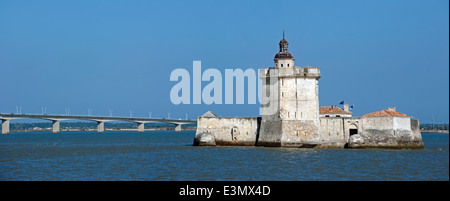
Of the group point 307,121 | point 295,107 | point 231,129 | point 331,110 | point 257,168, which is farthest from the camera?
point 331,110

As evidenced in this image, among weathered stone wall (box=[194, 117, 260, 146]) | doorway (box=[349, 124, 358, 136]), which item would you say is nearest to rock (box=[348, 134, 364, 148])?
doorway (box=[349, 124, 358, 136])

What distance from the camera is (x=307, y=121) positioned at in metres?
47.6

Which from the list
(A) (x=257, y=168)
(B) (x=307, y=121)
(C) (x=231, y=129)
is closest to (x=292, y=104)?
(B) (x=307, y=121)

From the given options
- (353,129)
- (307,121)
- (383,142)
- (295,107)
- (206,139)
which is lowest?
(383,142)

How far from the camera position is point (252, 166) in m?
33.6

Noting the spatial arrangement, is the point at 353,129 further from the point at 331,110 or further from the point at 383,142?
the point at 331,110

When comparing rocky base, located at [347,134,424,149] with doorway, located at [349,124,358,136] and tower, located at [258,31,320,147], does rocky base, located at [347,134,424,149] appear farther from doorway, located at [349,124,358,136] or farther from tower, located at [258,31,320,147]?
tower, located at [258,31,320,147]

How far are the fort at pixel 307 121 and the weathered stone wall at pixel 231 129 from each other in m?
1.79

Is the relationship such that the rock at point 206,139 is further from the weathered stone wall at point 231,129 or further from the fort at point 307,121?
the fort at point 307,121

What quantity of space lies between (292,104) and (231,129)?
822 cm

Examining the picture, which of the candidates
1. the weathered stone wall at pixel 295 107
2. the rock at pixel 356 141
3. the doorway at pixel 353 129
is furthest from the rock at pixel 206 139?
the rock at pixel 356 141

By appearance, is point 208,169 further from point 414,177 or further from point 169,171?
point 414,177

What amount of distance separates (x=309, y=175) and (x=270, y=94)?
21194mm
